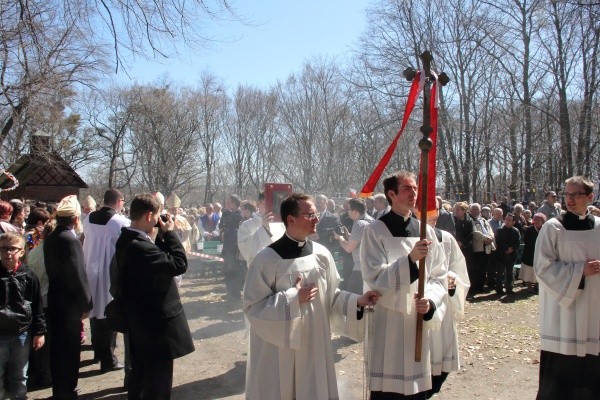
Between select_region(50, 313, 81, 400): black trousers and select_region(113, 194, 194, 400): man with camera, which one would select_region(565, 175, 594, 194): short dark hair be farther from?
select_region(50, 313, 81, 400): black trousers

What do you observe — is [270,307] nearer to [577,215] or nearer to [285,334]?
[285,334]

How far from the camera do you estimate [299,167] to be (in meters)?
38.3

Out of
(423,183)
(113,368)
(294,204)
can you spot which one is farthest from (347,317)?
(113,368)

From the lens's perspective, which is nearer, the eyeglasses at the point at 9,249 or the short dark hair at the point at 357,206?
the eyeglasses at the point at 9,249

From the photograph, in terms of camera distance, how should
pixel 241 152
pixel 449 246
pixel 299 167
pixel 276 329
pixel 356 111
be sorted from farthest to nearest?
pixel 241 152 < pixel 299 167 < pixel 356 111 < pixel 449 246 < pixel 276 329

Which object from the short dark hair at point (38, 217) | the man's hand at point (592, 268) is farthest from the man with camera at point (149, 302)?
the man's hand at point (592, 268)

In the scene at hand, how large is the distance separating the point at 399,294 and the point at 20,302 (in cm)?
311

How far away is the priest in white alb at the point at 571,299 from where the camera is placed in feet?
16.2

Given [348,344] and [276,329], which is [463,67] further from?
[276,329]

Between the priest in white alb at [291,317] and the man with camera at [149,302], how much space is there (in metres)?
0.73

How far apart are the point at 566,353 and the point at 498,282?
25.3 feet

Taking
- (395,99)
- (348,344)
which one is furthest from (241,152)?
(348,344)

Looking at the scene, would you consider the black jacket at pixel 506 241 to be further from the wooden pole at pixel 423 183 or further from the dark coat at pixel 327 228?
the wooden pole at pixel 423 183

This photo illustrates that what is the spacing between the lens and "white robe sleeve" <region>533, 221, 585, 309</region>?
193 inches
